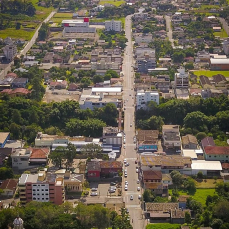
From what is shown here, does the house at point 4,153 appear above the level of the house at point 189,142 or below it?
above

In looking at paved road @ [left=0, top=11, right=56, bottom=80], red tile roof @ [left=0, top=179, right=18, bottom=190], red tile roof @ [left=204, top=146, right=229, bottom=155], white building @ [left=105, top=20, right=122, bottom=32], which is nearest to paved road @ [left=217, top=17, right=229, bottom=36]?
white building @ [left=105, top=20, right=122, bottom=32]

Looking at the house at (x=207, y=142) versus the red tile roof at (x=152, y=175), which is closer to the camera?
the red tile roof at (x=152, y=175)

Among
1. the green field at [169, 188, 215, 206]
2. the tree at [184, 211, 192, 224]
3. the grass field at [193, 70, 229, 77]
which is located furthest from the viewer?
the grass field at [193, 70, 229, 77]

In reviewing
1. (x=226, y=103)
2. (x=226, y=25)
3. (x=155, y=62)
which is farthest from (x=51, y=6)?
(x=226, y=103)

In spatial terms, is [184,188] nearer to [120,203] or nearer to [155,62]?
[120,203]

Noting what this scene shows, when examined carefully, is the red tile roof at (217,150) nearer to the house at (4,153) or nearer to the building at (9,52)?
the house at (4,153)

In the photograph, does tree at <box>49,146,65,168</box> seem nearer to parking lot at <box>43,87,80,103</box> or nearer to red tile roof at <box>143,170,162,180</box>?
red tile roof at <box>143,170,162,180</box>

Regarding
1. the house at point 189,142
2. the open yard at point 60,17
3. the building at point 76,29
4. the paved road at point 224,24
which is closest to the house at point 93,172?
the house at point 189,142

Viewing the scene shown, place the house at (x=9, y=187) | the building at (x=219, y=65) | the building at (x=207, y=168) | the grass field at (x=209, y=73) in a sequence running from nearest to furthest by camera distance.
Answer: the house at (x=9, y=187) → the building at (x=207, y=168) → the grass field at (x=209, y=73) → the building at (x=219, y=65)
